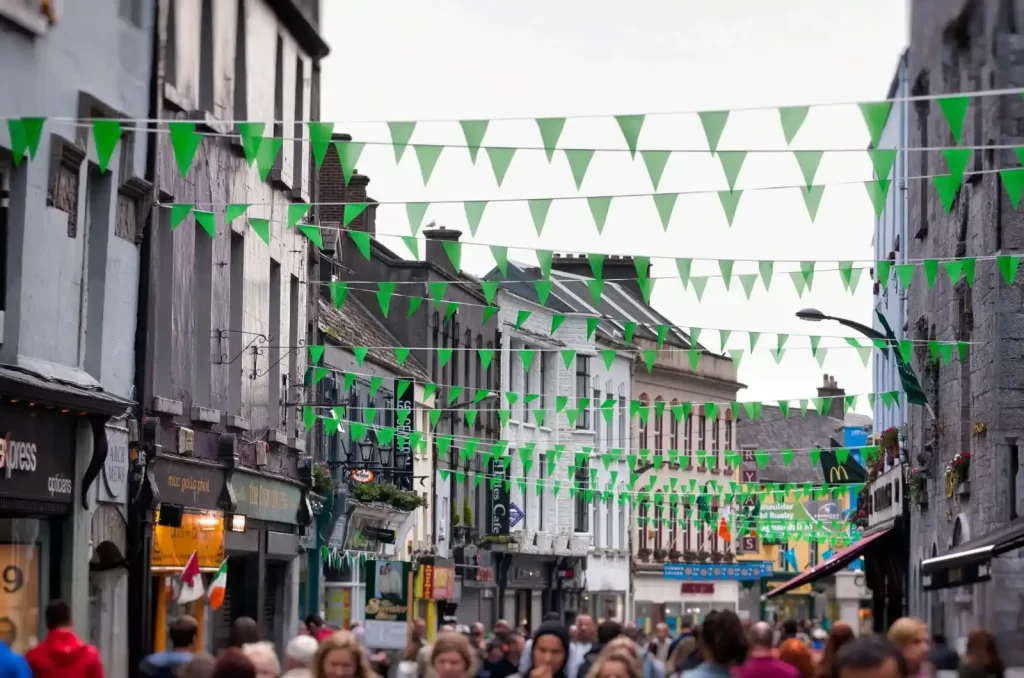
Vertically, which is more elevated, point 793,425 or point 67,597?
point 793,425

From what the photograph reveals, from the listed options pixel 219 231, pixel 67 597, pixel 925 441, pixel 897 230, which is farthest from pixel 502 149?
pixel 897 230

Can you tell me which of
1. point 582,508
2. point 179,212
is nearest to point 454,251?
point 179,212

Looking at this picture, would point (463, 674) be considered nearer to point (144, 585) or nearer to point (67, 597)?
point (67, 597)

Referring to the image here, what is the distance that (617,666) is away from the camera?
8773mm

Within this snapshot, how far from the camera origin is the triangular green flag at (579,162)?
14008 mm

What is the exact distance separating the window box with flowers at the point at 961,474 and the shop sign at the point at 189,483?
31.4 feet

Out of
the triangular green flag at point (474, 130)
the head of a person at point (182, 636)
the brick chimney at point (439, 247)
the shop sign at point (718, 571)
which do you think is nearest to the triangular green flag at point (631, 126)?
the triangular green flag at point (474, 130)

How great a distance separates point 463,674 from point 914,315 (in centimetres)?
2297

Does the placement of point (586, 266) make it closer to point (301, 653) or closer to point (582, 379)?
point (582, 379)

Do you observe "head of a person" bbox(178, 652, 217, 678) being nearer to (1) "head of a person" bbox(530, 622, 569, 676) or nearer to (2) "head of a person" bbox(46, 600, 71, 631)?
(1) "head of a person" bbox(530, 622, 569, 676)

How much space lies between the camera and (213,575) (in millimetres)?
23969

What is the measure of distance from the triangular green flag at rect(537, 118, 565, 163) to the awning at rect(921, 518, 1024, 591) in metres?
7.27

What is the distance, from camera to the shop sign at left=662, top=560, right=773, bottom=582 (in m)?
72.8

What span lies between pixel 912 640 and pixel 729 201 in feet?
15.9
